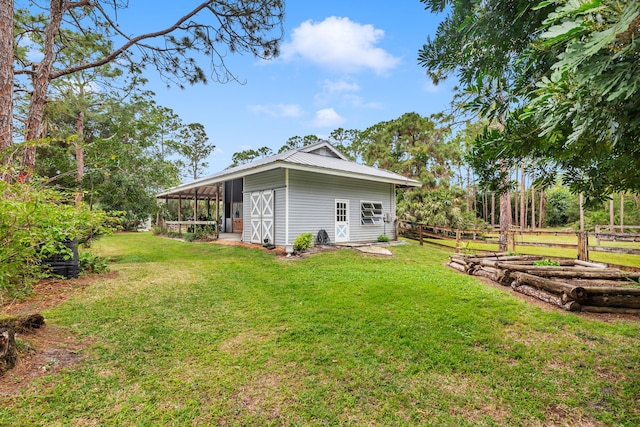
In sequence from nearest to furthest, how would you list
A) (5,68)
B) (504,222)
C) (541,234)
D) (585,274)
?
(5,68) → (585,274) → (541,234) → (504,222)

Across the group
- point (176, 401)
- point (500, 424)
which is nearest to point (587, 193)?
point (500, 424)

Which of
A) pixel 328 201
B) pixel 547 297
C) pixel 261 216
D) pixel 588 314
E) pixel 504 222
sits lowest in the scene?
pixel 588 314

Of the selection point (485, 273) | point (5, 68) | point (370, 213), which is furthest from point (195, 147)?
point (485, 273)

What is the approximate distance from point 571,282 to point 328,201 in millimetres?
7759

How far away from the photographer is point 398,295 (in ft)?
17.0

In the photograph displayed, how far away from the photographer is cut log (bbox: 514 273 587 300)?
4.54 meters

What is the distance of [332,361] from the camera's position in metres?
3.00

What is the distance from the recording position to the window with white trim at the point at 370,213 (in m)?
12.7

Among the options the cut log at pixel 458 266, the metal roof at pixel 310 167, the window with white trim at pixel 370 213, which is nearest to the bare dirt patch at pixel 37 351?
the metal roof at pixel 310 167

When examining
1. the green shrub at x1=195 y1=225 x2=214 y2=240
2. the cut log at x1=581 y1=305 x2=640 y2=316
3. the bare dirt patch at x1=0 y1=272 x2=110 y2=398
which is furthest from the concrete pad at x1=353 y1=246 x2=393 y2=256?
the bare dirt patch at x1=0 y1=272 x2=110 y2=398

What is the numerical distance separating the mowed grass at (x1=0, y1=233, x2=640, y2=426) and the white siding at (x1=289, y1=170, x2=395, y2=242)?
525 cm

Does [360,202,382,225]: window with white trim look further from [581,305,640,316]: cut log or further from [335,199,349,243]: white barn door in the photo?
[581,305,640,316]: cut log

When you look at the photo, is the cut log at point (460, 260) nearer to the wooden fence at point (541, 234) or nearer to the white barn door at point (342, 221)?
the wooden fence at point (541, 234)

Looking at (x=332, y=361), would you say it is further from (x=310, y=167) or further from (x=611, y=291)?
(x=310, y=167)
